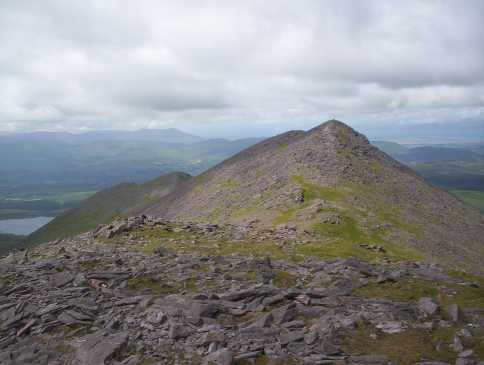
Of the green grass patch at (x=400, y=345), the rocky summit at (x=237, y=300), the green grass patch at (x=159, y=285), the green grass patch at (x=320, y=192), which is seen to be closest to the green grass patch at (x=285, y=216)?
the rocky summit at (x=237, y=300)

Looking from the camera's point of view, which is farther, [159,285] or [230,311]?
[159,285]

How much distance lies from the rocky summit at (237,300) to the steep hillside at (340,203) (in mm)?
972

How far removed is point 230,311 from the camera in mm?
24359

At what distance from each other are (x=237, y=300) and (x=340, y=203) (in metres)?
49.8

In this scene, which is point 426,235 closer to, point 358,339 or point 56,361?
point 358,339

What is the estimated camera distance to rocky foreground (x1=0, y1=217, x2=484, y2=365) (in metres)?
19.6

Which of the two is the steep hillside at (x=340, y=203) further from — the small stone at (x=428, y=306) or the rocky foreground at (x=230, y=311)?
the small stone at (x=428, y=306)

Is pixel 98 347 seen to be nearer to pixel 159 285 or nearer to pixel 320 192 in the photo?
pixel 159 285

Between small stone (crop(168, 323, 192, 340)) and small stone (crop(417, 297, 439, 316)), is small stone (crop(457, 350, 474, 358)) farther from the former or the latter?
small stone (crop(168, 323, 192, 340))

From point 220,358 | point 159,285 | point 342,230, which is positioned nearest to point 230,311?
point 220,358

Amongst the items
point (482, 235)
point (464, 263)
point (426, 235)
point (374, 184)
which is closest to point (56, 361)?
point (464, 263)

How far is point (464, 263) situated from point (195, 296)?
170 ft

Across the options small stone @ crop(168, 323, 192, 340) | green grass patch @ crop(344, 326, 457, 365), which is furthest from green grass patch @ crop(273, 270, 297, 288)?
small stone @ crop(168, 323, 192, 340)

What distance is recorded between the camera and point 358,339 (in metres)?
20.8
